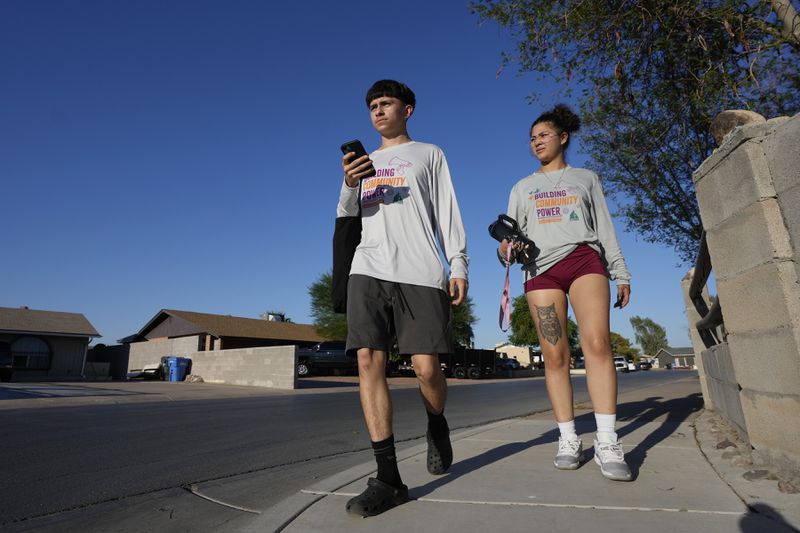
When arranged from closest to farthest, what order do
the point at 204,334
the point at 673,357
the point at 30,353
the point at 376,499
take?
the point at 376,499, the point at 30,353, the point at 204,334, the point at 673,357

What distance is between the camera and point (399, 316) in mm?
2531

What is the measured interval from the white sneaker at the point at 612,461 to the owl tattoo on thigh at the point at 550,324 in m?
0.66

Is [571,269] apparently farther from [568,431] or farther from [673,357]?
[673,357]

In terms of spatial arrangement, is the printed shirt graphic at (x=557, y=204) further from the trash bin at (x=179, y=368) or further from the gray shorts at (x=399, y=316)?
the trash bin at (x=179, y=368)

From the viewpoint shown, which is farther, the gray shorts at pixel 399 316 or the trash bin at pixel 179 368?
the trash bin at pixel 179 368

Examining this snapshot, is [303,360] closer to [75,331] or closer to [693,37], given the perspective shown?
[75,331]

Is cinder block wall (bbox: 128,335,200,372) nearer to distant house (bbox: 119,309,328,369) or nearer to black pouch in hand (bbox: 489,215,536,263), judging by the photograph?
distant house (bbox: 119,309,328,369)

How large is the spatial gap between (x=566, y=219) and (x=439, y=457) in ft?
5.37

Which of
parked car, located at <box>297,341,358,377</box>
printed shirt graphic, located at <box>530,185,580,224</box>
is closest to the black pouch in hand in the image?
printed shirt graphic, located at <box>530,185,580,224</box>

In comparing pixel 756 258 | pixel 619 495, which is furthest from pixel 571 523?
pixel 756 258

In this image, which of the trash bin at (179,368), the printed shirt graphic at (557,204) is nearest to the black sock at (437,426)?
the printed shirt graphic at (557,204)

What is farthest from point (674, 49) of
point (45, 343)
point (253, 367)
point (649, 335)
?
point (649, 335)

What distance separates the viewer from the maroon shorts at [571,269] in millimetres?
3066

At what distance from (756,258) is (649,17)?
780 cm
